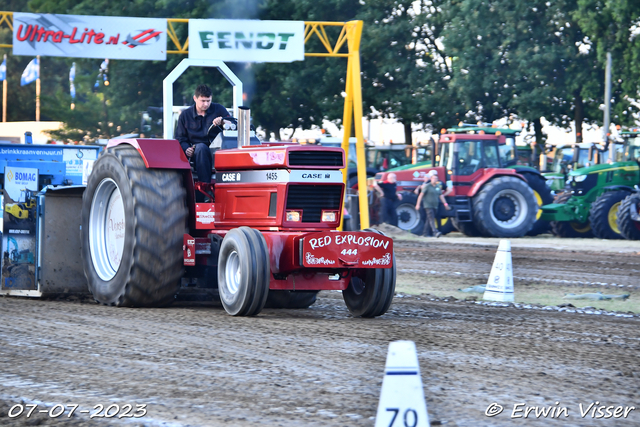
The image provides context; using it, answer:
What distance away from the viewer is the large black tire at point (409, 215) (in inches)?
963

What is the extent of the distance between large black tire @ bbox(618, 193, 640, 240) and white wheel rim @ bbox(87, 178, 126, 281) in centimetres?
1569

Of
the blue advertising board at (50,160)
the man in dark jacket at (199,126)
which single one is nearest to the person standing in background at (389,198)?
the blue advertising board at (50,160)

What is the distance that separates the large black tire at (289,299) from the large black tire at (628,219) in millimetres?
14471

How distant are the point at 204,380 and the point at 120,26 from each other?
16.3 m

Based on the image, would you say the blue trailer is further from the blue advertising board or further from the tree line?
the tree line

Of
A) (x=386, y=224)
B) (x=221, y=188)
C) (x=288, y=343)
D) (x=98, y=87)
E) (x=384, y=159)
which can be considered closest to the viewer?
(x=288, y=343)

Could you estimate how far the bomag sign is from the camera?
19.5 metres

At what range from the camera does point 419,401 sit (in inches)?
127

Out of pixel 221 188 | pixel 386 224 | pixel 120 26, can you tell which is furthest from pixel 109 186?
pixel 386 224

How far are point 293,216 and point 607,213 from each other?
16.4 metres

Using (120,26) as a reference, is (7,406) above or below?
below

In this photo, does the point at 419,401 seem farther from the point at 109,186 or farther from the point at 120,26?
Answer: the point at 120,26

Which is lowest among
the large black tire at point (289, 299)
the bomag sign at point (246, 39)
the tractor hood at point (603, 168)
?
the large black tire at point (289, 299)

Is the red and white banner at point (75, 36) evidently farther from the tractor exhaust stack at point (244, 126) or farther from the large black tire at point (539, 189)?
the tractor exhaust stack at point (244, 126)
